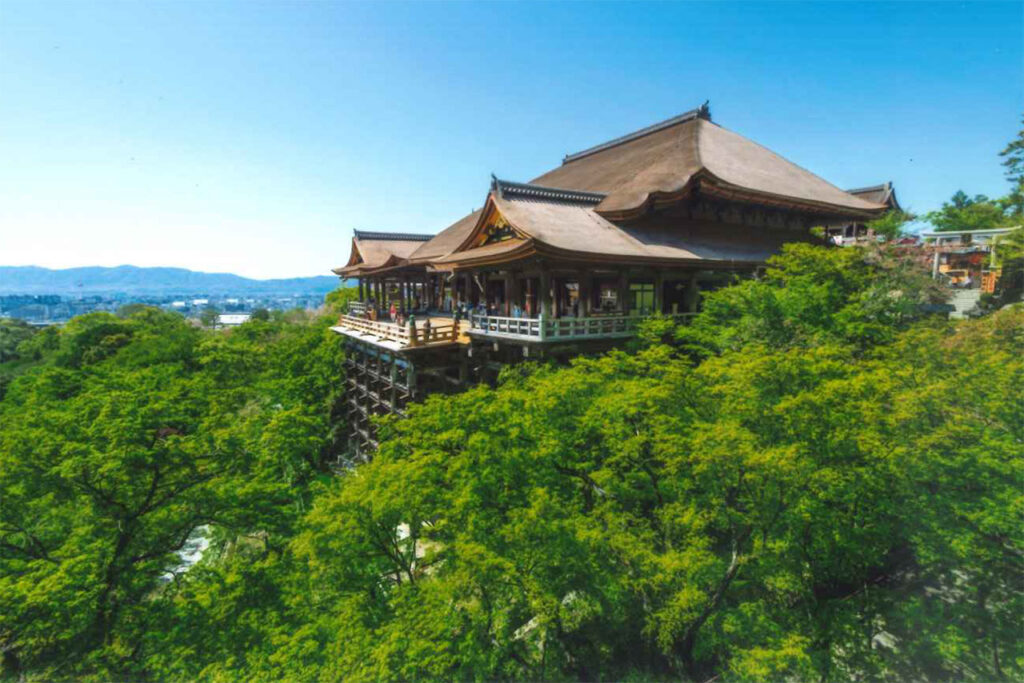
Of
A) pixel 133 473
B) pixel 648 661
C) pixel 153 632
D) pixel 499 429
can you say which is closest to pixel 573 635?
pixel 648 661

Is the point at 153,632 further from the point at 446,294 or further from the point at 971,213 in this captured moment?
the point at 971,213

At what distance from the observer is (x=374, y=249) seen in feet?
108

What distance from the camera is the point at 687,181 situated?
2086 cm

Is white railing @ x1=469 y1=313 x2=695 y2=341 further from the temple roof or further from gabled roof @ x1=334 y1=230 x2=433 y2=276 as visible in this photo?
gabled roof @ x1=334 y1=230 x2=433 y2=276

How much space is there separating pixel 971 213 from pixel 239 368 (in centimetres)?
5281

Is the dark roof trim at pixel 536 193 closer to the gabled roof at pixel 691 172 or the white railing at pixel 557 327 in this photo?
the gabled roof at pixel 691 172

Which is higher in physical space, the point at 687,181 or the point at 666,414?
the point at 687,181

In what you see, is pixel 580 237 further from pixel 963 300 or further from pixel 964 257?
pixel 964 257

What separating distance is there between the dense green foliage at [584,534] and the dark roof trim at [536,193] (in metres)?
9.64

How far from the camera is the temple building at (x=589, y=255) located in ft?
57.8

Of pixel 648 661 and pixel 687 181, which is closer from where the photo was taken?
pixel 648 661

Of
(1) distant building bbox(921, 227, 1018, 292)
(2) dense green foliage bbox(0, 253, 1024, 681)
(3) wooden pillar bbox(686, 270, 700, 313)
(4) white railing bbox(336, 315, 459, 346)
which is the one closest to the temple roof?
(3) wooden pillar bbox(686, 270, 700, 313)

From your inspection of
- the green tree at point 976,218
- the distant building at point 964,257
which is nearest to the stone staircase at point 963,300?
the distant building at point 964,257

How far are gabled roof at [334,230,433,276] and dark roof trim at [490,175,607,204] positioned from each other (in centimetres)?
1316
